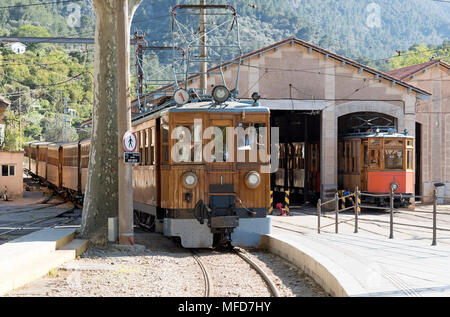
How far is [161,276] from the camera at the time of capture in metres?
11.0

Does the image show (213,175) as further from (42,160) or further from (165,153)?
(42,160)

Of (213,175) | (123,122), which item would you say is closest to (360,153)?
(213,175)

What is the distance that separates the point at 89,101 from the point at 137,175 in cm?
9310

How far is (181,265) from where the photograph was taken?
12.5 metres

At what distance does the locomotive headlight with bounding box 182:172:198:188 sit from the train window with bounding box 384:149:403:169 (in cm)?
1660

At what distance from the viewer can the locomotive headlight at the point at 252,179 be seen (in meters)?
14.3

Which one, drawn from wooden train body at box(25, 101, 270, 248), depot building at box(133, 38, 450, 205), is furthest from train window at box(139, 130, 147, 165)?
depot building at box(133, 38, 450, 205)

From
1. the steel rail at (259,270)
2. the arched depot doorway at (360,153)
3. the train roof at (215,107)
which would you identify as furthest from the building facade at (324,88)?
the steel rail at (259,270)

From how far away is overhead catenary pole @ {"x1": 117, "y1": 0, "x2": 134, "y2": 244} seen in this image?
1430 centimetres

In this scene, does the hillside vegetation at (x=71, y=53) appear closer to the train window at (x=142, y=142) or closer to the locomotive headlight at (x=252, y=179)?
the train window at (x=142, y=142)

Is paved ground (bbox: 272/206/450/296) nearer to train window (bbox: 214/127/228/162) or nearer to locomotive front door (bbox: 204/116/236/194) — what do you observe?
locomotive front door (bbox: 204/116/236/194)
